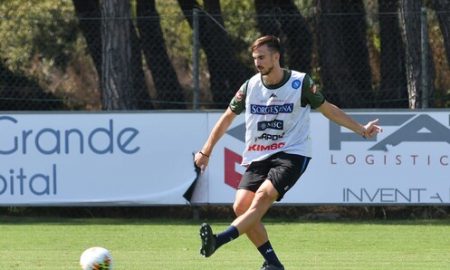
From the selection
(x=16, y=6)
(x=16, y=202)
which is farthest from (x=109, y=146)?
(x=16, y=6)

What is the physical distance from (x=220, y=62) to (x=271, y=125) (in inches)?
357

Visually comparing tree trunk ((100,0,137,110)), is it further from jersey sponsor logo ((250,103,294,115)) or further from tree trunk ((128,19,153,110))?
jersey sponsor logo ((250,103,294,115))

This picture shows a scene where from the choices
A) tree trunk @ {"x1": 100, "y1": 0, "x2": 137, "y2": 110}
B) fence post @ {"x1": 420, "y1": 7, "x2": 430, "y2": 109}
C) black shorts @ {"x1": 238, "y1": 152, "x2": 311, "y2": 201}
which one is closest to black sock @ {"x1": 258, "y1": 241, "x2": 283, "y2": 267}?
black shorts @ {"x1": 238, "y1": 152, "x2": 311, "y2": 201}

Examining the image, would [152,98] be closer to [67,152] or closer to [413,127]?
[67,152]

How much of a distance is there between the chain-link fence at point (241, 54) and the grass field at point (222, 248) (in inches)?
82.4

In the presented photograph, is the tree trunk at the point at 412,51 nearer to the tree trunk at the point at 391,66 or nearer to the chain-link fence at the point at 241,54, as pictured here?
the chain-link fence at the point at 241,54

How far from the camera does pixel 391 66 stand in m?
17.3

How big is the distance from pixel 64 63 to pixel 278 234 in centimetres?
1276

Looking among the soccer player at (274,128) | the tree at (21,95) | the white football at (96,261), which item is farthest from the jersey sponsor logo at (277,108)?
the tree at (21,95)

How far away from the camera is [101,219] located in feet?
49.3

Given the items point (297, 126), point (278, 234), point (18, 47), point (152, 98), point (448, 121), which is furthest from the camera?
point (18, 47)

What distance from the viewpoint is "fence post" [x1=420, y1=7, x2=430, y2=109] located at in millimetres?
14758

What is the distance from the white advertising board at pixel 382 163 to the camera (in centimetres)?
1424

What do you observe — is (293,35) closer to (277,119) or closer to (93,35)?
(93,35)
